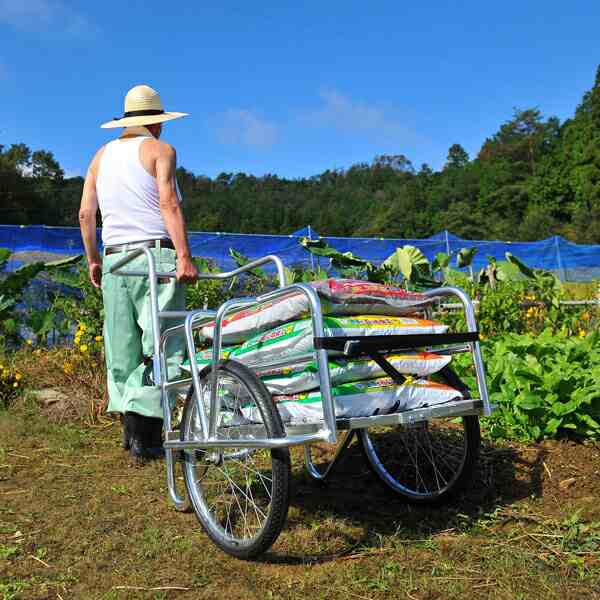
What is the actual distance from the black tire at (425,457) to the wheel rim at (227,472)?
0.61m

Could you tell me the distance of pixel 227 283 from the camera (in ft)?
24.7

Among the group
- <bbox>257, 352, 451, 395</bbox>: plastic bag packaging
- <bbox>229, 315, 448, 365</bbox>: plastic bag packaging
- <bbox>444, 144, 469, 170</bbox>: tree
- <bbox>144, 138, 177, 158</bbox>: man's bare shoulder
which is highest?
<bbox>444, 144, 469, 170</bbox>: tree

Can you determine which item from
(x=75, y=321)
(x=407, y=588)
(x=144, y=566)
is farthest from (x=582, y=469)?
(x=75, y=321)

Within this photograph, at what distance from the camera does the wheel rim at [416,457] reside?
3164 millimetres

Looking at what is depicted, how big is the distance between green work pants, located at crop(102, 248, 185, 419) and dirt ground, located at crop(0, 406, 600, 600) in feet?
1.31

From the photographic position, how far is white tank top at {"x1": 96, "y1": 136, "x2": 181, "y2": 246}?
3709 mm

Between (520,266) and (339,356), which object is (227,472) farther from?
(520,266)

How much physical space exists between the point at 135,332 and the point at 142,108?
122 cm

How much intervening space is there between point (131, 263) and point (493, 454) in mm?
2155

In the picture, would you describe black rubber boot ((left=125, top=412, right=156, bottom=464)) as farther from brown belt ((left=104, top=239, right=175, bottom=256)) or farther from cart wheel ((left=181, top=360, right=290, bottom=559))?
brown belt ((left=104, top=239, right=175, bottom=256))

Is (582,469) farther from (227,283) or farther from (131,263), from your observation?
(227,283)

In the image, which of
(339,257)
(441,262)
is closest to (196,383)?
(339,257)

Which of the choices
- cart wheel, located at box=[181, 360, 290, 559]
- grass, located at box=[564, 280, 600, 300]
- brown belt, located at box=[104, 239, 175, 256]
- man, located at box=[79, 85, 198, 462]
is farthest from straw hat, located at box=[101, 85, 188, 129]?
grass, located at box=[564, 280, 600, 300]

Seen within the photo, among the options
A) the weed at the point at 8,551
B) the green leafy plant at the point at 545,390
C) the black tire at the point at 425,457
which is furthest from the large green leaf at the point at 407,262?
the weed at the point at 8,551
